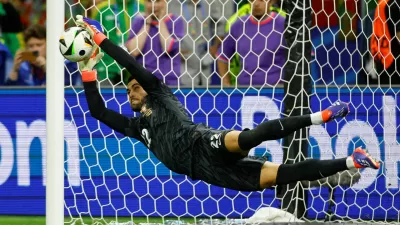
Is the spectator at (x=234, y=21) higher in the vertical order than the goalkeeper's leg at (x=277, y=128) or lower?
higher

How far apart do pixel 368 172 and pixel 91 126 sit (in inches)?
92.2

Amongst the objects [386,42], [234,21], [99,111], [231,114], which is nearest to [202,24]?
[234,21]

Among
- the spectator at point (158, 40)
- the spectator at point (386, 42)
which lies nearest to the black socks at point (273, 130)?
the spectator at point (158, 40)

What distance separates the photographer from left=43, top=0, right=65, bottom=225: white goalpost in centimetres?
585

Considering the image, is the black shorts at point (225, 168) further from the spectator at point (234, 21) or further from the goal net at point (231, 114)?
the spectator at point (234, 21)

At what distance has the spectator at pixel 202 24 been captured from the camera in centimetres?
790

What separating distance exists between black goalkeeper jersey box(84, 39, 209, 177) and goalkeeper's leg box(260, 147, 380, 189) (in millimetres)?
497

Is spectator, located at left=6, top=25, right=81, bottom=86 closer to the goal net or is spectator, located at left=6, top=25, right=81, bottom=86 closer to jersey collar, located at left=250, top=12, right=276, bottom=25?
the goal net

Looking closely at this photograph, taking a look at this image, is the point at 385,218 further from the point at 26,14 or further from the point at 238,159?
the point at 26,14

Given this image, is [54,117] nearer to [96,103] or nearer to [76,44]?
[76,44]

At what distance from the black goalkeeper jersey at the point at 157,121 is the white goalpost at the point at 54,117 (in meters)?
0.38

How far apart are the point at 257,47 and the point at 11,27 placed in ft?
7.18

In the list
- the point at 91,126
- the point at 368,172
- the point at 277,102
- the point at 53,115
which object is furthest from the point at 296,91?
the point at 53,115

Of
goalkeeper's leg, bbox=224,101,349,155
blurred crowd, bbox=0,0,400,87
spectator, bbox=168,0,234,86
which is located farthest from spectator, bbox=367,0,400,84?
goalkeeper's leg, bbox=224,101,349,155
